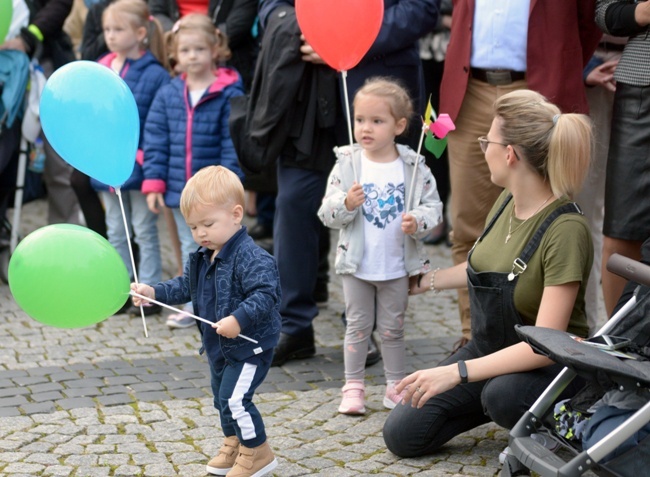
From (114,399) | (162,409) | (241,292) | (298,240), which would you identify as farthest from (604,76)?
(114,399)

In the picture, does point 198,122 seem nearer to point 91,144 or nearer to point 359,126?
point 359,126

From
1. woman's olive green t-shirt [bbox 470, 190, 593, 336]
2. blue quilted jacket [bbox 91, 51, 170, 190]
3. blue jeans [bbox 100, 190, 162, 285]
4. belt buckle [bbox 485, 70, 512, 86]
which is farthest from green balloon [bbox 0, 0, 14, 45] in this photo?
woman's olive green t-shirt [bbox 470, 190, 593, 336]

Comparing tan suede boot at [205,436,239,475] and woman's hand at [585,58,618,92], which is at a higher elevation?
woman's hand at [585,58,618,92]

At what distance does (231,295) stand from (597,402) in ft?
4.60

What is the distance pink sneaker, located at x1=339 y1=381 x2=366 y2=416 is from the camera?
500 centimetres

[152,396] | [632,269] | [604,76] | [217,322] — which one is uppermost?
[604,76]

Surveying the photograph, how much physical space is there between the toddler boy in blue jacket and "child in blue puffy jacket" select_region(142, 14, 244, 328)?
2.20 metres

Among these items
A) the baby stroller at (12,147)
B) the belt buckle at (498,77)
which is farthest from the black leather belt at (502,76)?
the baby stroller at (12,147)

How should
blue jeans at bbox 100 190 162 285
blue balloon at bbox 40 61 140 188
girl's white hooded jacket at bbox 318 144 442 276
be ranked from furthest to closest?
1. blue jeans at bbox 100 190 162 285
2. girl's white hooded jacket at bbox 318 144 442 276
3. blue balloon at bbox 40 61 140 188

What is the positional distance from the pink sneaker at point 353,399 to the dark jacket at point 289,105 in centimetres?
126

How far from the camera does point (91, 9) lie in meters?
7.53

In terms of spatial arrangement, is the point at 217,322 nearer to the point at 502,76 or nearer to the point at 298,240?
the point at 298,240

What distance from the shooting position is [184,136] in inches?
256

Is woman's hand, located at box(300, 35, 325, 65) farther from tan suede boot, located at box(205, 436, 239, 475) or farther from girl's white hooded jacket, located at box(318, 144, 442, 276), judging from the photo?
tan suede boot, located at box(205, 436, 239, 475)
